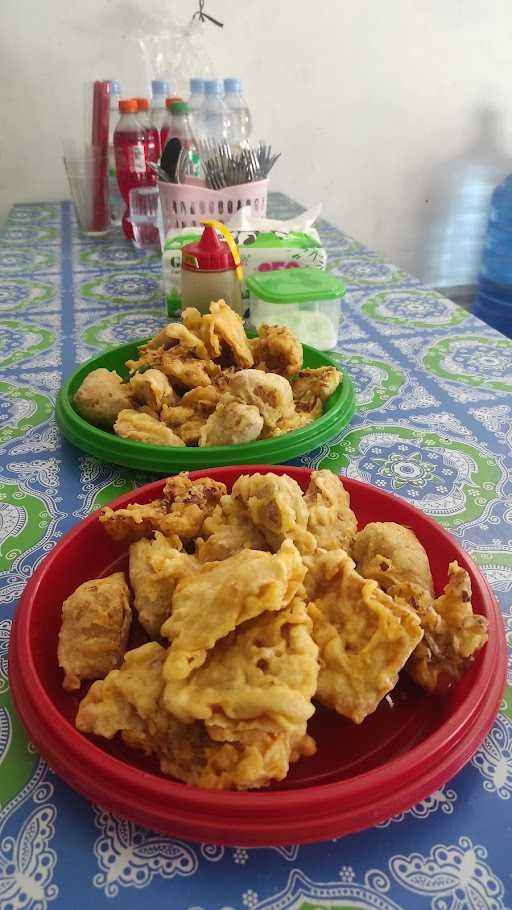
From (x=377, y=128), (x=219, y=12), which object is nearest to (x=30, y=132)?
(x=219, y=12)

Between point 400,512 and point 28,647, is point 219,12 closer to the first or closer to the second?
point 400,512

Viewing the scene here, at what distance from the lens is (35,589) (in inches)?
24.9

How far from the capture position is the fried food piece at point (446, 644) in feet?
1.76

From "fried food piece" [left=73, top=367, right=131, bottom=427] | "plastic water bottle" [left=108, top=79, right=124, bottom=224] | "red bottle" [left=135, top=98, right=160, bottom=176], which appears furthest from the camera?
"plastic water bottle" [left=108, top=79, right=124, bottom=224]

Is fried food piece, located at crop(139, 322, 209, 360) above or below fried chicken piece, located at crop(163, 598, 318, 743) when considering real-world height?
above

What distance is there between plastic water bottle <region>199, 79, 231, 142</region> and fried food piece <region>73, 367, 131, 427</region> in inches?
49.2

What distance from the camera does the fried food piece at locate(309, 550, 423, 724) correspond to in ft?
1.66

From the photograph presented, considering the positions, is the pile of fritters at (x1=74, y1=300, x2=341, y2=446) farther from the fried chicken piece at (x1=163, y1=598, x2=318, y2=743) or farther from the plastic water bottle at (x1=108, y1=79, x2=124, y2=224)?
the plastic water bottle at (x1=108, y1=79, x2=124, y2=224)

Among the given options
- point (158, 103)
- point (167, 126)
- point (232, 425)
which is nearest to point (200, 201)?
point (167, 126)

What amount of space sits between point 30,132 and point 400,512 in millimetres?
2562

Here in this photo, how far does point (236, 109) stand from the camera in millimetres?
1979

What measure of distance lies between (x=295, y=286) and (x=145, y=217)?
102cm

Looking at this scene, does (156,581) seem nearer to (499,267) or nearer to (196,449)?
(196,449)

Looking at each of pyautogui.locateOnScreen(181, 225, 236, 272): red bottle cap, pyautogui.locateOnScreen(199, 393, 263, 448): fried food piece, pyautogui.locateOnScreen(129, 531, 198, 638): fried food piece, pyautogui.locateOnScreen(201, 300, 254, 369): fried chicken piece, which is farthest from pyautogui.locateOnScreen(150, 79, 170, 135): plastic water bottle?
pyautogui.locateOnScreen(129, 531, 198, 638): fried food piece
